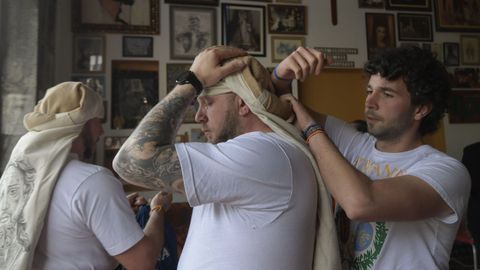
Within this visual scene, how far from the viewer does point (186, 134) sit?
11.6 ft

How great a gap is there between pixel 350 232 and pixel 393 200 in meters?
0.27

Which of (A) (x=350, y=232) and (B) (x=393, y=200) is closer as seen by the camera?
(B) (x=393, y=200)

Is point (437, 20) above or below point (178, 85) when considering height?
above

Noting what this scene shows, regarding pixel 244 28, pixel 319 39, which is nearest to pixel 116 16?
pixel 244 28

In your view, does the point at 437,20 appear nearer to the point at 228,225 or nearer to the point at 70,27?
the point at 70,27

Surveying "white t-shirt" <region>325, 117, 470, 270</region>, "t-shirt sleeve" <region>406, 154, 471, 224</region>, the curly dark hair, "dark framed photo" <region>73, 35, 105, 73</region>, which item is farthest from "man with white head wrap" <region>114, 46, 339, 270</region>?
"dark framed photo" <region>73, 35, 105, 73</region>

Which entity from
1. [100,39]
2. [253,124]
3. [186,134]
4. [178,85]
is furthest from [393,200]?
[100,39]

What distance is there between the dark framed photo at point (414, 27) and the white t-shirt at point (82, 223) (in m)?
3.65

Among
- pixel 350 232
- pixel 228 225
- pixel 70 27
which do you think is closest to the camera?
pixel 228 225

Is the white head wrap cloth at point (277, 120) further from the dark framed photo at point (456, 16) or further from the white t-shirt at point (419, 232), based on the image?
the dark framed photo at point (456, 16)

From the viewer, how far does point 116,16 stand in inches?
137

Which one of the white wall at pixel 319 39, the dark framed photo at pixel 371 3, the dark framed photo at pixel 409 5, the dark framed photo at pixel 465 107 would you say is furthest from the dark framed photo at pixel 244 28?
the dark framed photo at pixel 465 107

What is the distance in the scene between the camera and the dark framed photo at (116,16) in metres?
3.40

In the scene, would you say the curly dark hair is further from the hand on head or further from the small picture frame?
the small picture frame
